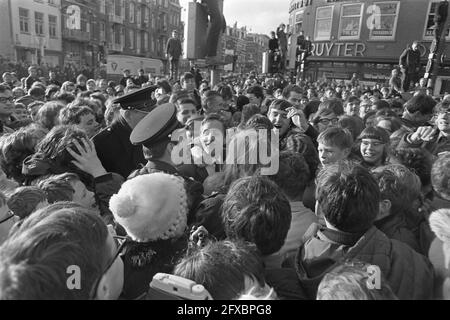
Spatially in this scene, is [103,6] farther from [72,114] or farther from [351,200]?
[351,200]

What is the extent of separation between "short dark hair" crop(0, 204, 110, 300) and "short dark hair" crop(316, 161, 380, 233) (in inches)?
36.3

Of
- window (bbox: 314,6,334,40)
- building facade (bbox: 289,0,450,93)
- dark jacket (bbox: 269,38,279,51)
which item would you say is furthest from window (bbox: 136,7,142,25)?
dark jacket (bbox: 269,38,279,51)

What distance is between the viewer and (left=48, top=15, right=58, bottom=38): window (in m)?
30.3

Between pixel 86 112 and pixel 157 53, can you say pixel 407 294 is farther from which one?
pixel 157 53

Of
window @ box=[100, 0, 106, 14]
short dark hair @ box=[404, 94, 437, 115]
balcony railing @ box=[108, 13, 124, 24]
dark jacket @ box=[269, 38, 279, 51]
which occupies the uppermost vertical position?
window @ box=[100, 0, 106, 14]

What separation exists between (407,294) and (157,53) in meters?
47.8

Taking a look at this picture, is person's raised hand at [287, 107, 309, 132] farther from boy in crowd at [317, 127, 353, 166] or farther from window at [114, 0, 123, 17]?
window at [114, 0, 123, 17]

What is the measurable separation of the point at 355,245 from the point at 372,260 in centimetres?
8

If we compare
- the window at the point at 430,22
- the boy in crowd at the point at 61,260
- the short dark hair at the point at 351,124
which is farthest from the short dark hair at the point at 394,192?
the window at the point at 430,22

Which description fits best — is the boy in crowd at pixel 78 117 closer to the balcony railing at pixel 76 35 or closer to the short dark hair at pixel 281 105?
the short dark hair at pixel 281 105

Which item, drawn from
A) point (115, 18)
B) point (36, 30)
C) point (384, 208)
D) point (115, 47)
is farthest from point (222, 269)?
point (115, 18)

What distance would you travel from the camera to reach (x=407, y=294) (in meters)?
1.31

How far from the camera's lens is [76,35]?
32.3 metres

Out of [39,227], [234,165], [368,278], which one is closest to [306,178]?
[234,165]
